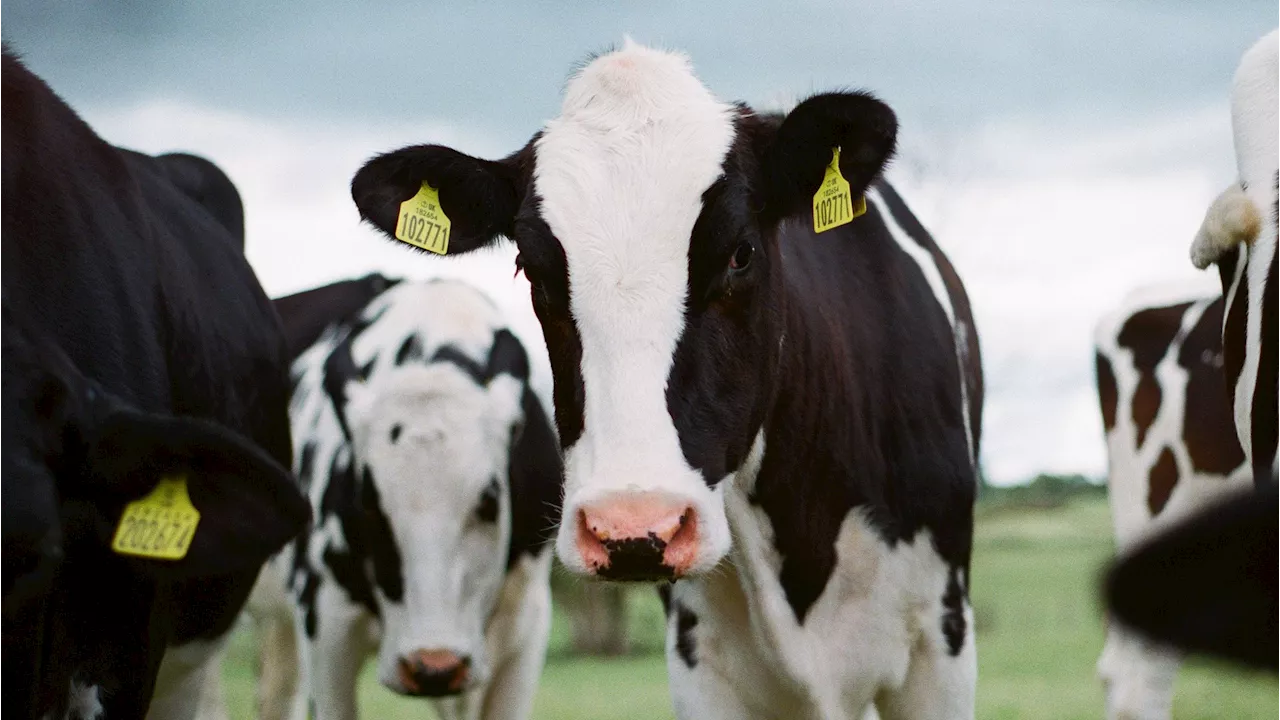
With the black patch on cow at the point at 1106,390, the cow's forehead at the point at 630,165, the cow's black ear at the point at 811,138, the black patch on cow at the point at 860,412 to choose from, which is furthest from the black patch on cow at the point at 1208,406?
the cow's forehead at the point at 630,165

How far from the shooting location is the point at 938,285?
5699mm

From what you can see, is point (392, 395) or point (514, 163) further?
point (392, 395)

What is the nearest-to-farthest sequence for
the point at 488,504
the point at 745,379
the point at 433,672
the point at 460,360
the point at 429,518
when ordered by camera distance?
the point at 745,379
the point at 433,672
the point at 429,518
the point at 488,504
the point at 460,360

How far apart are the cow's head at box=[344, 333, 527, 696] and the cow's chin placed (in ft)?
11.8

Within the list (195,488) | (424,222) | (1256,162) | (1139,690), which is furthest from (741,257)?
(1139,690)

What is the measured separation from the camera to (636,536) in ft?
11.9

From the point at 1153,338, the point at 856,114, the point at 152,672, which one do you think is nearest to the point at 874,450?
the point at 856,114

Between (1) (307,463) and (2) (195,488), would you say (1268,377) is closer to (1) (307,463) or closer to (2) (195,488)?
(2) (195,488)

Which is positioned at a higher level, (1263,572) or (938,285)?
(938,285)

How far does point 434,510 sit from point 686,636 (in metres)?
2.68

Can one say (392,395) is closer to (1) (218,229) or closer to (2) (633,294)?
(1) (218,229)

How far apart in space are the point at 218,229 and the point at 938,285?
2845mm

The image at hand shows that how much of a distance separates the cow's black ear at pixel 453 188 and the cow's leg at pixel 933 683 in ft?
5.84

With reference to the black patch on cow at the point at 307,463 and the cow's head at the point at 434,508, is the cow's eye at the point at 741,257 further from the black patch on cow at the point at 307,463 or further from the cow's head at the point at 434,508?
the black patch on cow at the point at 307,463
